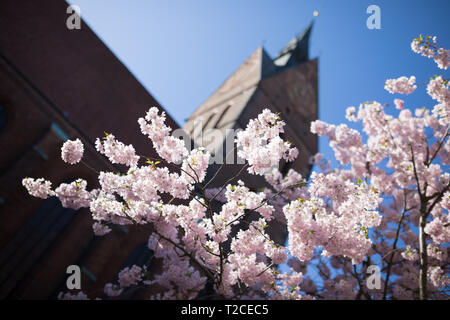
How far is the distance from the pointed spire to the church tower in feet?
7.48

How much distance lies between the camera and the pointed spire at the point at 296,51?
25.5 metres

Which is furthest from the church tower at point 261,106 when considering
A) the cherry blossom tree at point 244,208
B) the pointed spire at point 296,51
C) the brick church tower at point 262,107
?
the cherry blossom tree at point 244,208

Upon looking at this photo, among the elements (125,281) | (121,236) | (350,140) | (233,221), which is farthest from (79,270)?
(350,140)

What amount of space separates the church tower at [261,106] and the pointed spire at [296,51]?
2.28 meters

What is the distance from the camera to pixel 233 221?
4.88m

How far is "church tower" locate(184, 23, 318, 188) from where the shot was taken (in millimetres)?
14195

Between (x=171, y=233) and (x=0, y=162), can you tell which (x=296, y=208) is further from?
(x=0, y=162)

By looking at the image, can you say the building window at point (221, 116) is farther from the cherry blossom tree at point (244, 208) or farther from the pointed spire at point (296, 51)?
the pointed spire at point (296, 51)

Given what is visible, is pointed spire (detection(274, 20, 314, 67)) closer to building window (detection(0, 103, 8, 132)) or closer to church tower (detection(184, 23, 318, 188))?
church tower (detection(184, 23, 318, 188))

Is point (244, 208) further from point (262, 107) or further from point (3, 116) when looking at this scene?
point (262, 107)

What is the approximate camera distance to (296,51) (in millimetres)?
27250

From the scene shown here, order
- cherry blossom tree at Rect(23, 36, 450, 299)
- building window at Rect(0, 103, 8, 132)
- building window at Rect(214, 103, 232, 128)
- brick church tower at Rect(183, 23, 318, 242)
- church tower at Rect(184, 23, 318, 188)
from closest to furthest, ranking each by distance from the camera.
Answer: cherry blossom tree at Rect(23, 36, 450, 299)
building window at Rect(0, 103, 8, 132)
brick church tower at Rect(183, 23, 318, 242)
church tower at Rect(184, 23, 318, 188)
building window at Rect(214, 103, 232, 128)

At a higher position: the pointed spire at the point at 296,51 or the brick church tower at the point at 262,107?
the pointed spire at the point at 296,51

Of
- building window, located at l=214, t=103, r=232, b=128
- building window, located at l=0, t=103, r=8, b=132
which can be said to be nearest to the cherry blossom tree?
building window, located at l=0, t=103, r=8, b=132
